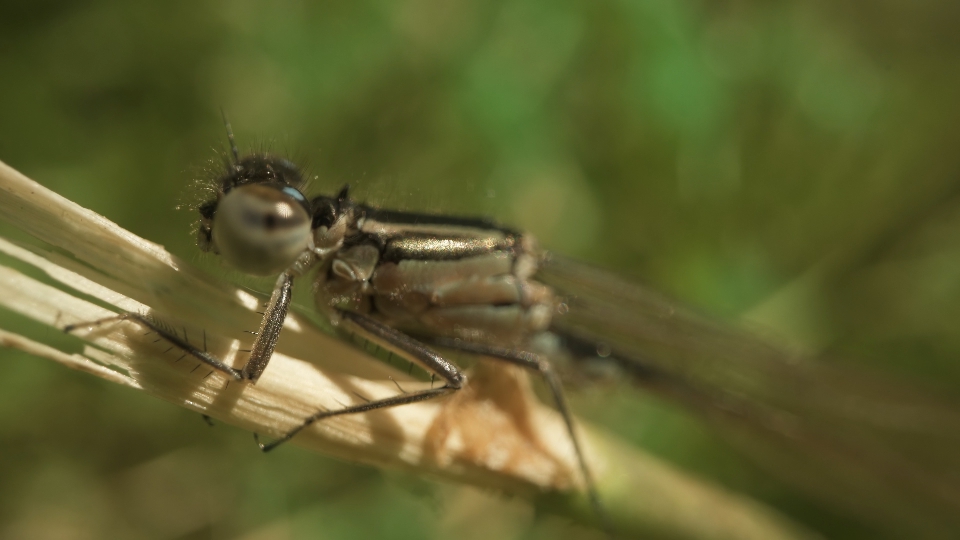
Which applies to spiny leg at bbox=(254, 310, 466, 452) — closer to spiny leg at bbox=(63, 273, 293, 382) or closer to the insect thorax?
the insect thorax

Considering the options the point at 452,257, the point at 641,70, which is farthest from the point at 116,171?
the point at 641,70

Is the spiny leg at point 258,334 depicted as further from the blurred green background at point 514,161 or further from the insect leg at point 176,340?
the blurred green background at point 514,161

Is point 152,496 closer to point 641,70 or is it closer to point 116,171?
point 116,171

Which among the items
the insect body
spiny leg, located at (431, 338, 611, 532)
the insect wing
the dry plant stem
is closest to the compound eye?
the insect body

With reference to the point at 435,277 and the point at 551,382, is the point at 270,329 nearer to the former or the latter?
the point at 435,277

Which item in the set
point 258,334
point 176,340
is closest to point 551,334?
point 258,334

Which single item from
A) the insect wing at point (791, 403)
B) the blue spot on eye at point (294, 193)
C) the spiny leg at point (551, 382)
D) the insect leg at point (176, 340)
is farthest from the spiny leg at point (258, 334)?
the insect wing at point (791, 403)
